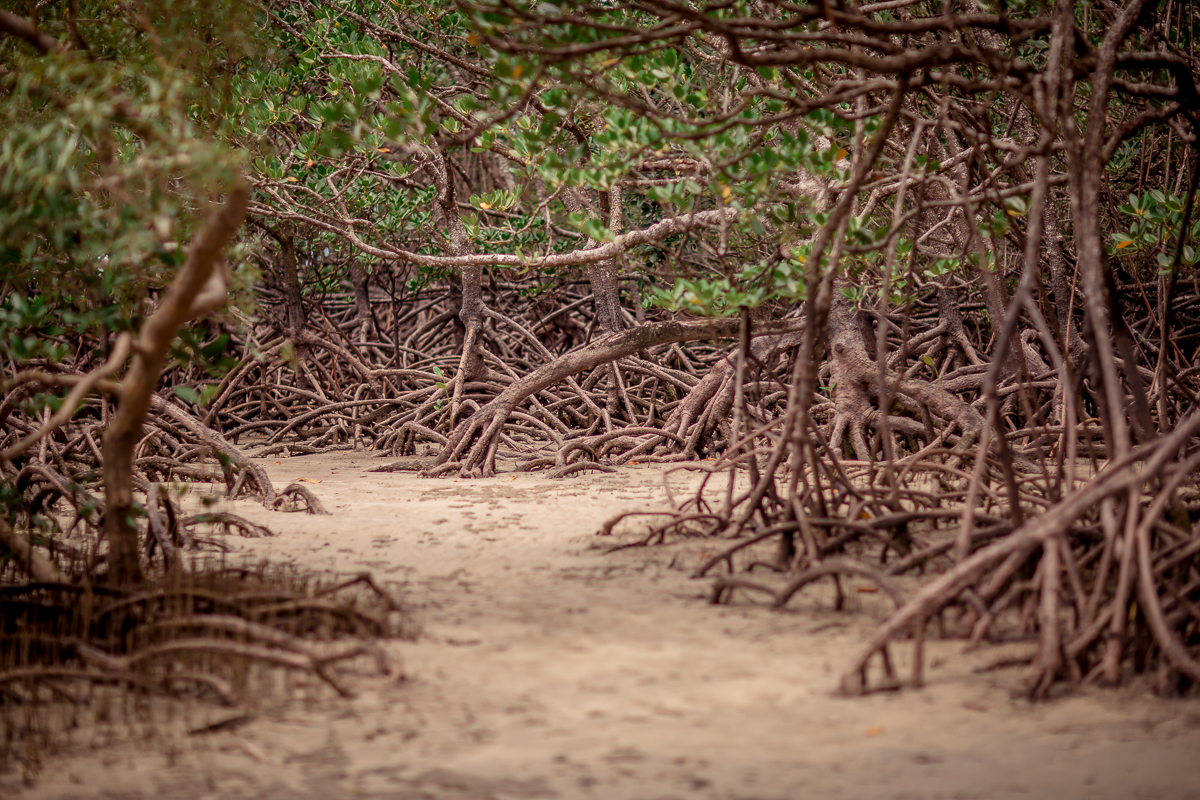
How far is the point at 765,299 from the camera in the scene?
15.3ft

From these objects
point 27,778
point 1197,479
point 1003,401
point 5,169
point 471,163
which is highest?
point 471,163

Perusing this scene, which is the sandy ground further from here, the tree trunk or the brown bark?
the tree trunk

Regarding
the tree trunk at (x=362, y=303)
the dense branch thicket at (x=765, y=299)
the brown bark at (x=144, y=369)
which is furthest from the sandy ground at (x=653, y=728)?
the tree trunk at (x=362, y=303)

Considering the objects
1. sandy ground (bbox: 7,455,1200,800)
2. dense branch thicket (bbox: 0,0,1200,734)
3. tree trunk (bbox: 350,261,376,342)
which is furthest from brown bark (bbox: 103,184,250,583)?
tree trunk (bbox: 350,261,376,342)

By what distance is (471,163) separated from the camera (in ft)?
45.1

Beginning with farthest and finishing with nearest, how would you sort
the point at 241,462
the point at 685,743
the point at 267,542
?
the point at 241,462 < the point at 267,542 < the point at 685,743

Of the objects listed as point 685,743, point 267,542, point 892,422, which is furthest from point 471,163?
point 685,743

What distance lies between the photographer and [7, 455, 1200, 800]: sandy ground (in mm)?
1849

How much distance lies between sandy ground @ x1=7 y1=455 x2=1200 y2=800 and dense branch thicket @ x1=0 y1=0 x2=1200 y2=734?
0.48ft

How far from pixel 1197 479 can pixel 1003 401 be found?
140 cm

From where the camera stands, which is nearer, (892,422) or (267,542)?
(267,542)

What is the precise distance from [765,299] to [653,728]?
2.83m

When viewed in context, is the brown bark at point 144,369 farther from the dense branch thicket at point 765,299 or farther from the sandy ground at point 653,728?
the sandy ground at point 653,728

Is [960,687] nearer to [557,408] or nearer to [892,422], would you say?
[892,422]
